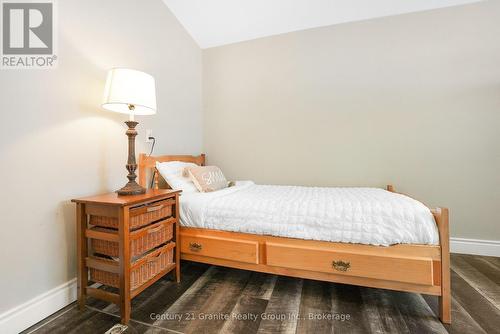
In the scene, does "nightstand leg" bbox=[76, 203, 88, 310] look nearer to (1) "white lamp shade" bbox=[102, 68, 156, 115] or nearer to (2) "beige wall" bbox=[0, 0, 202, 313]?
(2) "beige wall" bbox=[0, 0, 202, 313]

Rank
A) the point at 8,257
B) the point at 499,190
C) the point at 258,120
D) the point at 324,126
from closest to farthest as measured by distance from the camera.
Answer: the point at 8,257 → the point at 499,190 → the point at 324,126 → the point at 258,120

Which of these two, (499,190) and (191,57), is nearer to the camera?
(499,190)

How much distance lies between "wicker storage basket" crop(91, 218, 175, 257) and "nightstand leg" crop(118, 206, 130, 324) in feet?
0.17

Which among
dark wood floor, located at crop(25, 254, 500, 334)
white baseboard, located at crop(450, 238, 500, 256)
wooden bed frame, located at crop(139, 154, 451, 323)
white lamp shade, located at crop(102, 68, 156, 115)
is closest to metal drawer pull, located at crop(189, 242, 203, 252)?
wooden bed frame, located at crop(139, 154, 451, 323)

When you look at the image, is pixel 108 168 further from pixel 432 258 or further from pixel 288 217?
pixel 432 258

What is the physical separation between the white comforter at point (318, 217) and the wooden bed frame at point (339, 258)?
5 centimetres

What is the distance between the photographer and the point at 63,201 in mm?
1419

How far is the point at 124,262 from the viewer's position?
48.1 inches

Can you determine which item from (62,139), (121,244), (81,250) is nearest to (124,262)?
(121,244)

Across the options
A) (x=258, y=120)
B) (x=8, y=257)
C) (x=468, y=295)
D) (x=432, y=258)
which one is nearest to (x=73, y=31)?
(x=8, y=257)

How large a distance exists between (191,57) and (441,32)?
2.63 m

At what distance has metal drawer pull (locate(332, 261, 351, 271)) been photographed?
1.37 m

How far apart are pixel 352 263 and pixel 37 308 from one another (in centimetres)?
181

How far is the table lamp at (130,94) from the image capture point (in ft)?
4.61
